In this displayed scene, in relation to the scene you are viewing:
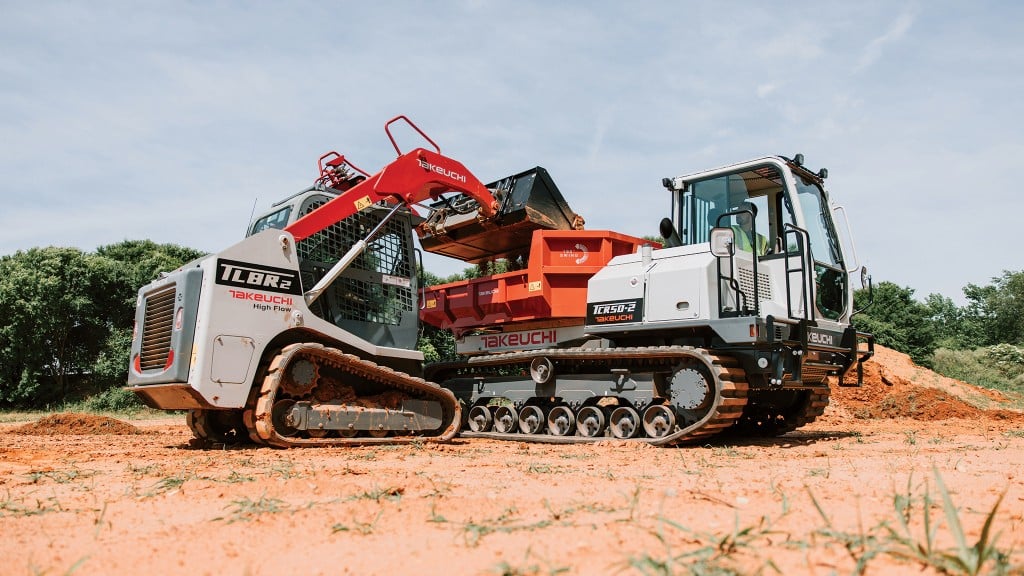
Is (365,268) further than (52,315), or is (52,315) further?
(52,315)

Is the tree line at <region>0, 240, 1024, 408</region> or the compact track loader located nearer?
the compact track loader

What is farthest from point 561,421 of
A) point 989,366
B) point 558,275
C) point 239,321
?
point 989,366

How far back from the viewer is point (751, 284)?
9164 millimetres

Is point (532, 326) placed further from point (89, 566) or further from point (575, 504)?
point (89, 566)

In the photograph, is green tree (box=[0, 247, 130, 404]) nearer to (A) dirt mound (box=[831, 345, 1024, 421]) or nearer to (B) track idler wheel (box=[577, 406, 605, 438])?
(B) track idler wheel (box=[577, 406, 605, 438])

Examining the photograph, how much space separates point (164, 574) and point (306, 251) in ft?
22.9

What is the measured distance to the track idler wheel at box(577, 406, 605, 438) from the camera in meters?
9.62

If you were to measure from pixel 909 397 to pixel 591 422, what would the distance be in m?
8.70

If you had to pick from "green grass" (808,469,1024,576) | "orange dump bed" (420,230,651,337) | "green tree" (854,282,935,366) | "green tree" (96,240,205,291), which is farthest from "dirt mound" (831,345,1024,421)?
"green tree" (96,240,205,291)

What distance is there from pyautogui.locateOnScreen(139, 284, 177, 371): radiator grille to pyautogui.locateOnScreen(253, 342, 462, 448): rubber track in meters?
1.19

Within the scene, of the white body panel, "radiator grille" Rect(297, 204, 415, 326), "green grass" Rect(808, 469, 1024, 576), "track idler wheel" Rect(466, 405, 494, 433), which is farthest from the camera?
"track idler wheel" Rect(466, 405, 494, 433)

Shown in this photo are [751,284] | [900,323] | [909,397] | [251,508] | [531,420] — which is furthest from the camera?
[900,323]

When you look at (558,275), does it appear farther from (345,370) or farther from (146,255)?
(146,255)

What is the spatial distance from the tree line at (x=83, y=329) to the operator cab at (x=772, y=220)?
1507 cm
